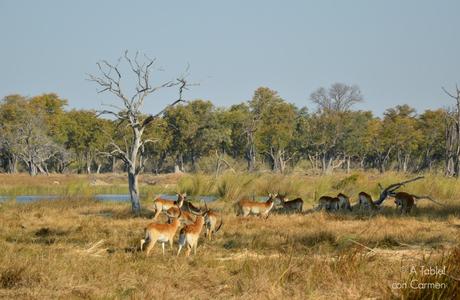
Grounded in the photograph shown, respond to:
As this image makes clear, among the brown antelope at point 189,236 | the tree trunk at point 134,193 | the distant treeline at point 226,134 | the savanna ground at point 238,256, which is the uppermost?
the distant treeline at point 226,134

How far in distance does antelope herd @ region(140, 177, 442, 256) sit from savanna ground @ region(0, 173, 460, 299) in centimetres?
35

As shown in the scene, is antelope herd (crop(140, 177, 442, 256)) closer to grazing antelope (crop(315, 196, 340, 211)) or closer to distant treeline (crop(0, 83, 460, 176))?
grazing antelope (crop(315, 196, 340, 211))

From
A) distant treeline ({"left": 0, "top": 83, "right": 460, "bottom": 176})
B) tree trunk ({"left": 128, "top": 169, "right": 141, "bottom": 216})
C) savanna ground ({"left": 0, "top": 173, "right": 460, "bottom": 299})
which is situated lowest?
savanna ground ({"left": 0, "top": 173, "right": 460, "bottom": 299})

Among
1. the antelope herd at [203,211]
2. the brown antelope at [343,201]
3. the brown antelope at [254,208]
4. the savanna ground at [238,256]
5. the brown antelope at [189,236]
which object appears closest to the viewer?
the savanna ground at [238,256]

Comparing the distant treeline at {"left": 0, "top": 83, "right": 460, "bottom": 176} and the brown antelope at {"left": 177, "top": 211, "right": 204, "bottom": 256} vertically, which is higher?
the distant treeline at {"left": 0, "top": 83, "right": 460, "bottom": 176}

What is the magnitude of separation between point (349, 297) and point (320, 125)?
65.3 m

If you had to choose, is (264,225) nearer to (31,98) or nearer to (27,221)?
(27,221)

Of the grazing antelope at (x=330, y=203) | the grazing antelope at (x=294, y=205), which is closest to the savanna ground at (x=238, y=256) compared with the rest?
the grazing antelope at (x=330, y=203)

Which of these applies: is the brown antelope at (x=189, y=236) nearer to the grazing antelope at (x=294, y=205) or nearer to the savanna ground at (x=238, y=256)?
the savanna ground at (x=238, y=256)

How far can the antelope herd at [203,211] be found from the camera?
11547 mm

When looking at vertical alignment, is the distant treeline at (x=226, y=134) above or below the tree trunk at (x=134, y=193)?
above

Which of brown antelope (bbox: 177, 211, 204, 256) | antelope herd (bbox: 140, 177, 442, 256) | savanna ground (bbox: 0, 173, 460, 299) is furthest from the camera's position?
antelope herd (bbox: 140, 177, 442, 256)

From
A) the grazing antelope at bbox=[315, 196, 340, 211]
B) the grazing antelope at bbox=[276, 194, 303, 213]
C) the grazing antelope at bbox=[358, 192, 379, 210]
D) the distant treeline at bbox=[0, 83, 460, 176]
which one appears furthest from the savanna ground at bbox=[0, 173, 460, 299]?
the distant treeline at bbox=[0, 83, 460, 176]

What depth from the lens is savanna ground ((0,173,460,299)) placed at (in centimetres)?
809
